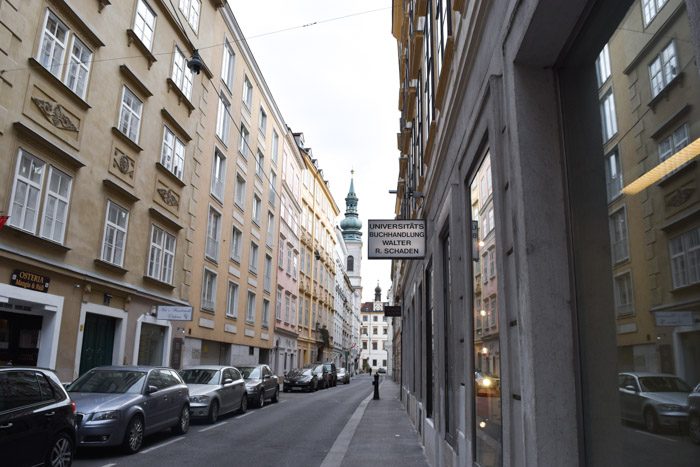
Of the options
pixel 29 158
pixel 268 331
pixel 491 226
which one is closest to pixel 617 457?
pixel 491 226

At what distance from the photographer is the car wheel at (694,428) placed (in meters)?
2.17

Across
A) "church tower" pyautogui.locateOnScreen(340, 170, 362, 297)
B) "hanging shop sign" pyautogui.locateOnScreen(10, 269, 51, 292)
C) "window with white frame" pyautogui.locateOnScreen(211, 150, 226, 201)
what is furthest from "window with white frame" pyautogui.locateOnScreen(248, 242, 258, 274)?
"church tower" pyautogui.locateOnScreen(340, 170, 362, 297)

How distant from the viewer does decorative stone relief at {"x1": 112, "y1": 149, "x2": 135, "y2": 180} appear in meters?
16.8

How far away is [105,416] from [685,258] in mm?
9832

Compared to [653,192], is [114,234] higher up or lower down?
higher up

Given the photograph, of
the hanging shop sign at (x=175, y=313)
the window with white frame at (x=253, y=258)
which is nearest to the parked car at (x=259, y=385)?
the hanging shop sign at (x=175, y=313)

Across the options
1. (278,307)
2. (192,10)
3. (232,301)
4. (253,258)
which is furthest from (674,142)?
(278,307)

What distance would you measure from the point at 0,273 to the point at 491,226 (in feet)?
36.2

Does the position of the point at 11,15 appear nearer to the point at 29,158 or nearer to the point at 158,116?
the point at 29,158

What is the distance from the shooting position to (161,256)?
19.9m

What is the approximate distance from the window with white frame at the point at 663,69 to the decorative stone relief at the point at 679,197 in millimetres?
488

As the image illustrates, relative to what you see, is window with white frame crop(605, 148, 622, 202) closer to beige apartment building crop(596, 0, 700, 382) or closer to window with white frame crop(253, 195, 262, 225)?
beige apartment building crop(596, 0, 700, 382)

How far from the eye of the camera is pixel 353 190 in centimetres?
11331

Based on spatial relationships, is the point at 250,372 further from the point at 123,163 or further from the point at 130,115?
the point at 130,115
